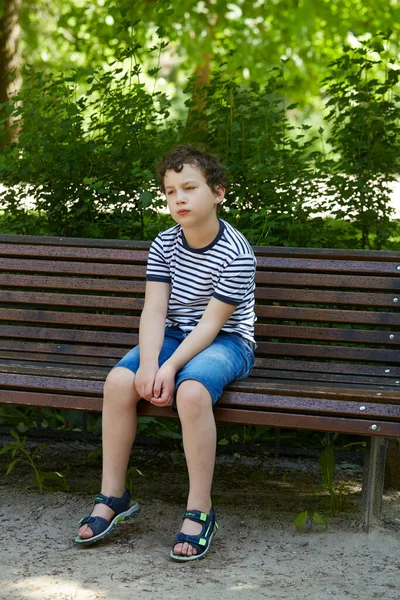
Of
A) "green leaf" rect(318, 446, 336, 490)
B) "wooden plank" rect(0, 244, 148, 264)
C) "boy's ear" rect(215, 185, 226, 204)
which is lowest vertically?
"green leaf" rect(318, 446, 336, 490)

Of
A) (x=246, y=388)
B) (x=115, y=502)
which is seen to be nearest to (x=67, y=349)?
(x=115, y=502)

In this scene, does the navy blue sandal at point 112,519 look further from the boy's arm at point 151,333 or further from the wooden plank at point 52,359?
the wooden plank at point 52,359

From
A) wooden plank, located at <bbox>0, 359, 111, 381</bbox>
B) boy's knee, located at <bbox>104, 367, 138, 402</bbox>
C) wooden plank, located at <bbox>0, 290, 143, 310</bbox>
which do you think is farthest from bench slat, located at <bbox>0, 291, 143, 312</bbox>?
boy's knee, located at <bbox>104, 367, 138, 402</bbox>

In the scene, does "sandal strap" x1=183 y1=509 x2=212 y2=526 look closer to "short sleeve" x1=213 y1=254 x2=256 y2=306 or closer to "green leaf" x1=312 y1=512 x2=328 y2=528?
"green leaf" x1=312 y1=512 x2=328 y2=528

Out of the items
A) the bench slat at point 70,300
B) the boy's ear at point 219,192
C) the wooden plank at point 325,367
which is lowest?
the wooden plank at point 325,367

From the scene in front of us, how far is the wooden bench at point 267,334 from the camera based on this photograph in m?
3.24

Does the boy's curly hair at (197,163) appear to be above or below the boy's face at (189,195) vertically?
above

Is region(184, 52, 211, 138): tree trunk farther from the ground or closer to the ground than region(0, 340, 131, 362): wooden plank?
farther from the ground

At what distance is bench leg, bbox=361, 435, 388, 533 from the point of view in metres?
3.40

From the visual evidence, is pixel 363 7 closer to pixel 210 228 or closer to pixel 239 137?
pixel 239 137

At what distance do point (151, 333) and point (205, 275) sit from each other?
315 millimetres

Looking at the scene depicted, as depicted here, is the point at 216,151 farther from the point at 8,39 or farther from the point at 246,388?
the point at 8,39

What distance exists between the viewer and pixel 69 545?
3311mm

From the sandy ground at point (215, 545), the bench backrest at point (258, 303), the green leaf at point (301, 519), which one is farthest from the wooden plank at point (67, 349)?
the green leaf at point (301, 519)
